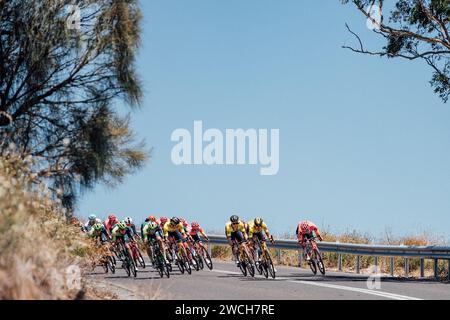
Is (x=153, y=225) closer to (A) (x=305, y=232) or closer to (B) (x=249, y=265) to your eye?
(B) (x=249, y=265)

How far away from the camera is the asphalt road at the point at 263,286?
1552 cm

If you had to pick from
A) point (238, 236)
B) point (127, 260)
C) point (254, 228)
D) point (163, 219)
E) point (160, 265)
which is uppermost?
point (163, 219)

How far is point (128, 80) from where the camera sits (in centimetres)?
1895

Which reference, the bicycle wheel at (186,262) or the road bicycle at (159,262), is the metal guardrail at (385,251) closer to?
the bicycle wheel at (186,262)

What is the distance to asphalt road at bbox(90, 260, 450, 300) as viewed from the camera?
15.5 metres

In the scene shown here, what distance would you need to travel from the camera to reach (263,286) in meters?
18.3

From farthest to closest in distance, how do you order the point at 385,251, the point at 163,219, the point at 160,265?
the point at 163,219 < the point at 385,251 < the point at 160,265

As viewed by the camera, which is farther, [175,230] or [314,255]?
[175,230]

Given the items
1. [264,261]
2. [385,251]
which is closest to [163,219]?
[264,261]

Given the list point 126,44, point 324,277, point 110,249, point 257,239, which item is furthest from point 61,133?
point 324,277

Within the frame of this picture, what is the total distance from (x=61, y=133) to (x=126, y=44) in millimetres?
2879

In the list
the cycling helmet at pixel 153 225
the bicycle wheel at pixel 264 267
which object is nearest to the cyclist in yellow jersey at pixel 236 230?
the bicycle wheel at pixel 264 267

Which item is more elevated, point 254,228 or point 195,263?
point 254,228
